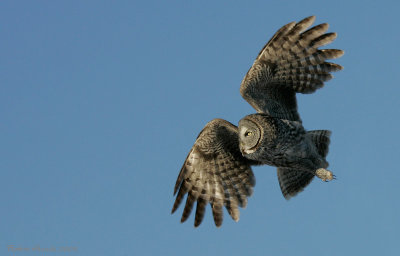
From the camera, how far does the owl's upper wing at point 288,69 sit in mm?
14961

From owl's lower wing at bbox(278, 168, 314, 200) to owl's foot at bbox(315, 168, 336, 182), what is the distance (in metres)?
1.06

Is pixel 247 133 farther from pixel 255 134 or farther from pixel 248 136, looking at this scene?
pixel 255 134

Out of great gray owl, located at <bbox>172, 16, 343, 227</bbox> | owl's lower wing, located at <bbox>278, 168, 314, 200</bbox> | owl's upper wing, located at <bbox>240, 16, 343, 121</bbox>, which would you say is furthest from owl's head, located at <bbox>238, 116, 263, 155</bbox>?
owl's lower wing, located at <bbox>278, 168, 314, 200</bbox>

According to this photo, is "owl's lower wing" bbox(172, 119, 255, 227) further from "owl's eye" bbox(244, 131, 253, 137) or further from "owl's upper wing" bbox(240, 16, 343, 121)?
"owl's upper wing" bbox(240, 16, 343, 121)

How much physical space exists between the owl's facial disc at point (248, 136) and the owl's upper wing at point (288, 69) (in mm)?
751

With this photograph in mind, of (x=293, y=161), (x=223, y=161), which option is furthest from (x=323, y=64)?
(x=223, y=161)

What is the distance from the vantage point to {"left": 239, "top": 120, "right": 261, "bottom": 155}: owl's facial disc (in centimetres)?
1475

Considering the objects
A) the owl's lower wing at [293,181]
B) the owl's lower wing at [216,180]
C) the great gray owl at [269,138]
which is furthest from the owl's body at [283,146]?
the owl's lower wing at [216,180]

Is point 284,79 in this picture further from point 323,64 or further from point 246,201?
point 246,201

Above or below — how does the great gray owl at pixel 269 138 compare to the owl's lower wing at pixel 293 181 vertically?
above

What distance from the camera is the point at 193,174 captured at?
16.2 metres

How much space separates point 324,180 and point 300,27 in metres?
3.61

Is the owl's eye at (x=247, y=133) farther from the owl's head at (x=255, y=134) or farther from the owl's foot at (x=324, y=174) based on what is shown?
the owl's foot at (x=324, y=174)

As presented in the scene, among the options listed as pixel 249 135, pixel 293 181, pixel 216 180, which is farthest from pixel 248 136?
pixel 293 181
